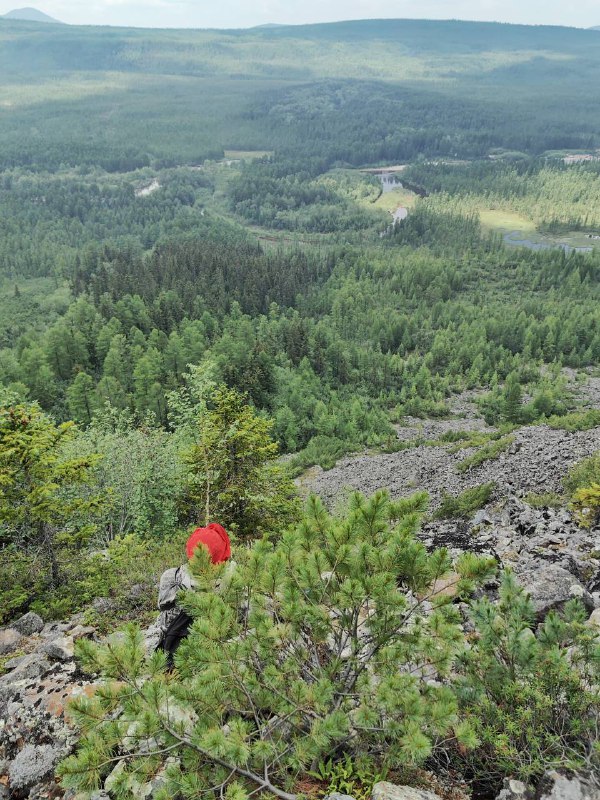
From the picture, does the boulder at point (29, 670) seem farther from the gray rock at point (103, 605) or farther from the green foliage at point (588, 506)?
the green foliage at point (588, 506)

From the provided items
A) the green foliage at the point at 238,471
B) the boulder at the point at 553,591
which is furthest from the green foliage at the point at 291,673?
the green foliage at the point at 238,471

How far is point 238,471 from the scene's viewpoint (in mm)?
23141

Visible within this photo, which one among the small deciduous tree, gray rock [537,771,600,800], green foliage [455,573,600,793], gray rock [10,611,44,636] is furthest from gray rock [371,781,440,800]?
the small deciduous tree

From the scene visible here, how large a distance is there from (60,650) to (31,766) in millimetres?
3535

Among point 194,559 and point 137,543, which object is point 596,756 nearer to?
point 194,559

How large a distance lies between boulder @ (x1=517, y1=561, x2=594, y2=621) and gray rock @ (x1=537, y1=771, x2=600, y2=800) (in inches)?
167

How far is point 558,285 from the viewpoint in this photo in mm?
139625

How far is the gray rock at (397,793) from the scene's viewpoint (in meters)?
7.57

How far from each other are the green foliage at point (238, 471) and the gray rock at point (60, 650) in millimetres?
8655

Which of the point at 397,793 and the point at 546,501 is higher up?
the point at 397,793

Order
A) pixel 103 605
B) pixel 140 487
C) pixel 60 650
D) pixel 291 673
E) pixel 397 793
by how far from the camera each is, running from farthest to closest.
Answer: pixel 140 487, pixel 103 605, pixel 60 650, pixel 291 673, pixel 397 793

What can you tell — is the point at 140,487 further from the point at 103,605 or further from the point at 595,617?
the point at 595,617

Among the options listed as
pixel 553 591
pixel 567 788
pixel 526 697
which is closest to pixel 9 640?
pixel 526 697

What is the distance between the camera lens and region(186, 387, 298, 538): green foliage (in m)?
22.4
